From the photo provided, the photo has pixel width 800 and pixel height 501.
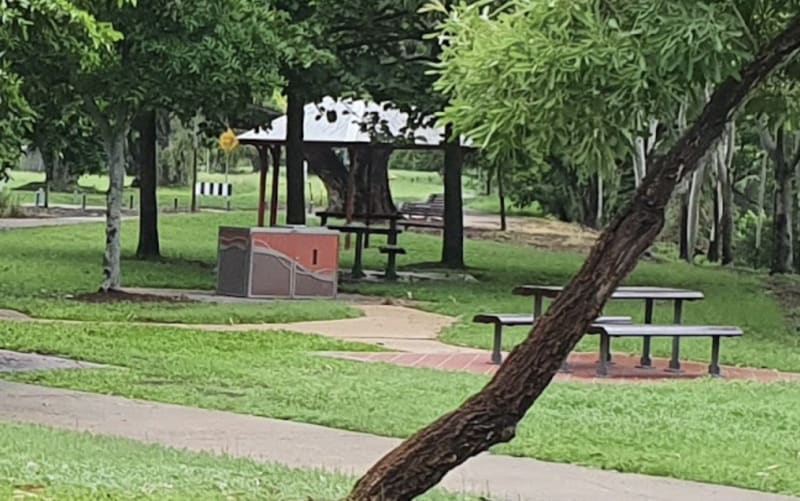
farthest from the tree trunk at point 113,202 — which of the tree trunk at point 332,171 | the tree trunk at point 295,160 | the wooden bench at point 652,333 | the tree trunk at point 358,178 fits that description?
the tree trunk at point 332,171

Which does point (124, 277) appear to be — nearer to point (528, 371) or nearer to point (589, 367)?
point (589, 367)

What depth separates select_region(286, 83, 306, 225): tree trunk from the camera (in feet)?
83.3

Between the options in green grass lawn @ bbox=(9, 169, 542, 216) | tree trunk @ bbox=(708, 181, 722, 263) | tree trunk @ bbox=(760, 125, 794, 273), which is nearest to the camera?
tree trunk @ bbox=(760, 125, 794, 273)

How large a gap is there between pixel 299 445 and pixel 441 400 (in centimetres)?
211

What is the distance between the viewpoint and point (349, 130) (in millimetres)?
27547

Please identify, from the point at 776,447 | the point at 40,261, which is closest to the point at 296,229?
the point at 40,261

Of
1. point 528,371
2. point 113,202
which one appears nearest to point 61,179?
point 113,202

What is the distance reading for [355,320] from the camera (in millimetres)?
17797

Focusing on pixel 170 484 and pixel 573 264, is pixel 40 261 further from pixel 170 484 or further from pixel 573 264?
pixel 170 484

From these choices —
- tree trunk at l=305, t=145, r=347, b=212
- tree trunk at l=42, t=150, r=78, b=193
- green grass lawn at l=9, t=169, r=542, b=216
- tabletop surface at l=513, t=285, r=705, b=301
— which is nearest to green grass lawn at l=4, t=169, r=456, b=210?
green grass lawn at l=9, t=169, r=542, b=216

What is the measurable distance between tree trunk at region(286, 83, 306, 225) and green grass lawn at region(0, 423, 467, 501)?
16166mm

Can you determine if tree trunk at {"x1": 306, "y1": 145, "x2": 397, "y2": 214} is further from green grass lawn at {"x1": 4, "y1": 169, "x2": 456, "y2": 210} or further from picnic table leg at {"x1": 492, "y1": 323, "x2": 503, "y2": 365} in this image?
picnic table leg at {"x1": 492, "y1": 323, "x2": 503, "y2": 365}

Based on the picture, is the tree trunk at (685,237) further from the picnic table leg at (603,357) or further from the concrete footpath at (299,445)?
the concrete footpath at (299,445)

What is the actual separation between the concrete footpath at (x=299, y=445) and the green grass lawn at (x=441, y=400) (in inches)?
10.1
